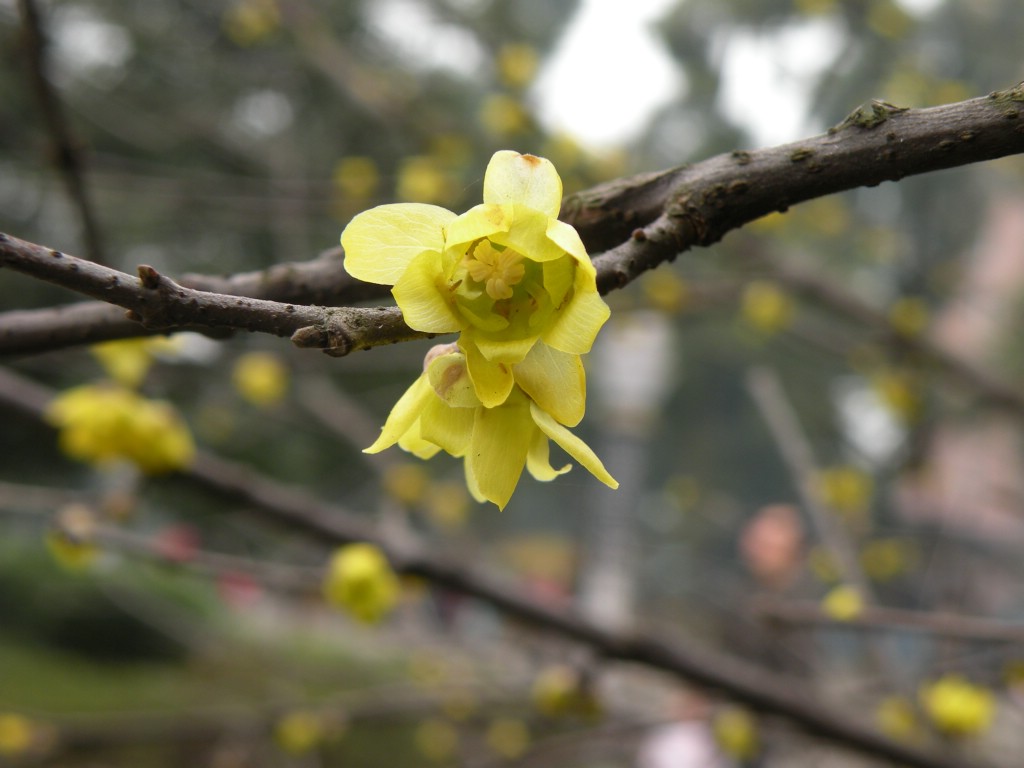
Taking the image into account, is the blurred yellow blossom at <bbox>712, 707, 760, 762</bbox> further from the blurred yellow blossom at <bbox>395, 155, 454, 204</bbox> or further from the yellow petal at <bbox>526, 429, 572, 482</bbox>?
the yellow petal at <bbox>526, 429, 572, 482</bbox>

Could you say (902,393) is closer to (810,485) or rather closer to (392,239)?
(810,485)

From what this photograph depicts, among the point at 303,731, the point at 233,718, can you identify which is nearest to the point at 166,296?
the point at 303,731

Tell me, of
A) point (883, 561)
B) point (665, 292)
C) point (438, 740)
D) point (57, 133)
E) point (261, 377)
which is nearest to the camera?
point (57, 133)

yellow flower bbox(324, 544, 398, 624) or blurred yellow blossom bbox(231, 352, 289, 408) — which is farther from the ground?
blurred yellow blossom bbox(231, 352, 289, 408)

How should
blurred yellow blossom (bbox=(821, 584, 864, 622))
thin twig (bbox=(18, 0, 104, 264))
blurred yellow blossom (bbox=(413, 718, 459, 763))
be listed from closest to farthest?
1. thin twig (bbox=(18, 0, 104, 264))
2. blurred yellow blossom (bbox=(821, 584, 864, 622))
3. blurred yellow blossom (bbox=(413, 718, 459, 763))

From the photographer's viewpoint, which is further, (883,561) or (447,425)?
(883,561)

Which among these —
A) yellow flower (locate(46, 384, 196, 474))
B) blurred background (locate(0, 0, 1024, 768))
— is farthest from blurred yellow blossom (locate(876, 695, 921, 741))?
yellow flower (locate(46, 384, 196, 474))

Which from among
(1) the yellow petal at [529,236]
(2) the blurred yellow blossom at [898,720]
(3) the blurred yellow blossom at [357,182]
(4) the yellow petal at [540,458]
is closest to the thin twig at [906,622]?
(2) the blurred yellow blossom at [898,720]

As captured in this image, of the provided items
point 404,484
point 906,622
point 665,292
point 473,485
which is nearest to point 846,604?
point 906,622
